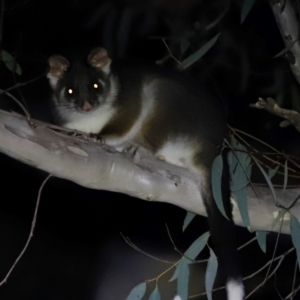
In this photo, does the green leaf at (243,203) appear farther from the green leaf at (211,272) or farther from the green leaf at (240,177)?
the green leaf at (211,272)

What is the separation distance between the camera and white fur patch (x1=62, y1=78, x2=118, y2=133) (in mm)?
2754

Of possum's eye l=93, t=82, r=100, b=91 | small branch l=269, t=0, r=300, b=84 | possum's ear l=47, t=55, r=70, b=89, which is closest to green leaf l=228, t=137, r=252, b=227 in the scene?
small branch l=269, t=0, r=300, b=84

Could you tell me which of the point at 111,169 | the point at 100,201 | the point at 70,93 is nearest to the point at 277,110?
the point at 111,169

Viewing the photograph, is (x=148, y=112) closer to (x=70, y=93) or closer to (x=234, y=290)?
(x=70, y=93)

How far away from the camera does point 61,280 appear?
4125mm

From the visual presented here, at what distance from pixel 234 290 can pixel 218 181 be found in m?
0.38

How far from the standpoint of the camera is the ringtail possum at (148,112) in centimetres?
244

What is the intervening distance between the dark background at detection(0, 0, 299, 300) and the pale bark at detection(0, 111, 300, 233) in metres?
1.29

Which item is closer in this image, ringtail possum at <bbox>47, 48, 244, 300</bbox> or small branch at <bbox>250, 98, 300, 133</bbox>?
small branch at <bbox>250, 98, 300, 133</bbox>

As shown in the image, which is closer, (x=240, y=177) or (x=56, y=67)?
(x=240, y=177)

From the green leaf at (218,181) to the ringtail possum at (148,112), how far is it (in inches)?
1.8

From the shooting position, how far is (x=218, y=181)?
86.5 inches

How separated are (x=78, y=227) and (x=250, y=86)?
1.49 metres

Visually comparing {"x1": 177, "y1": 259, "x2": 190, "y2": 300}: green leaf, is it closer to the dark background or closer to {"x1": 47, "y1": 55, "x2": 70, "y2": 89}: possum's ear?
{"x1": 47, "y1": 55, "x2": 70, "y2": 89}: possum's ear
